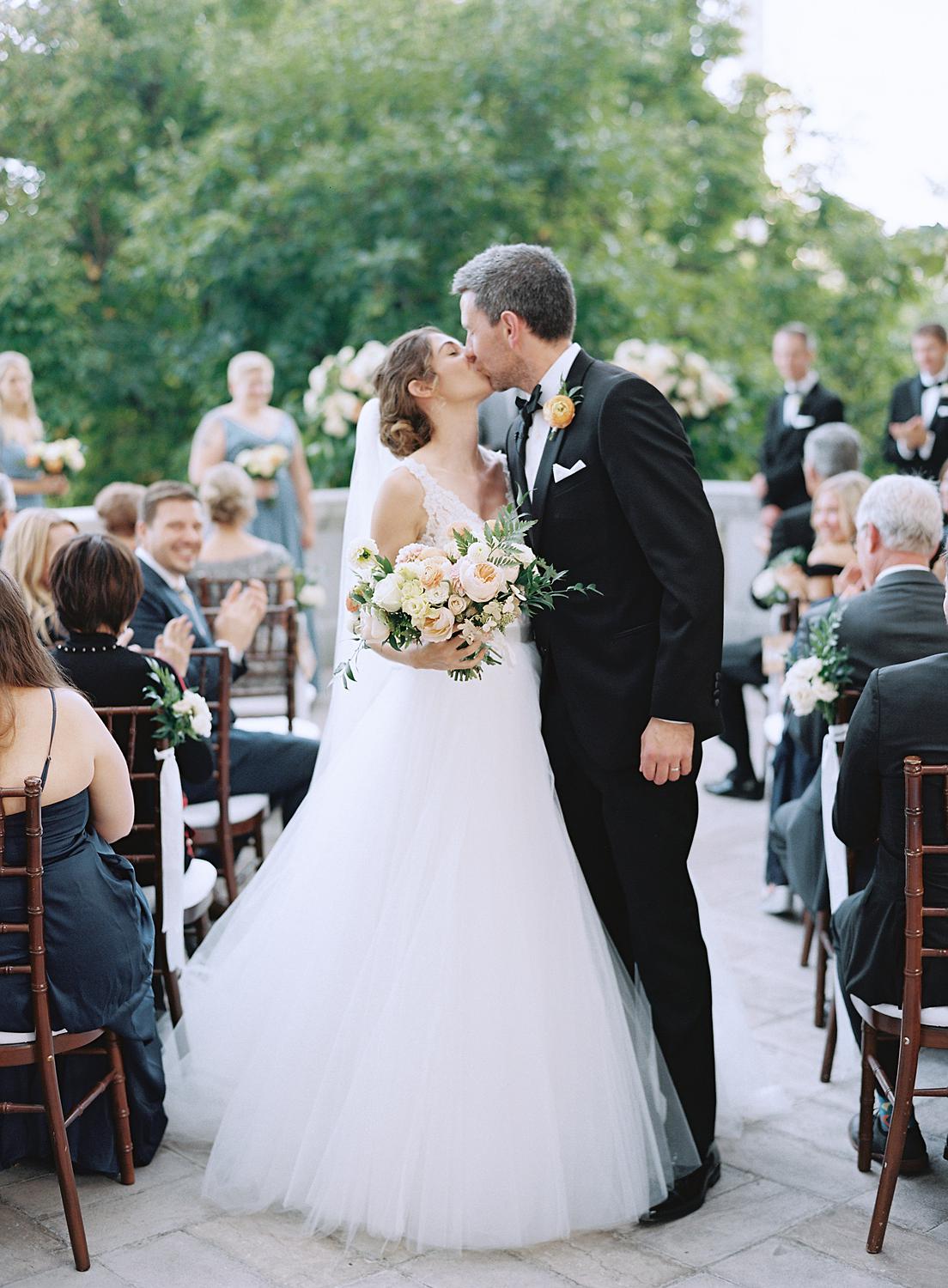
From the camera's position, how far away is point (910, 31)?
13.5 metres

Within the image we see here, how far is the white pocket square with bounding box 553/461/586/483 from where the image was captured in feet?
9.96

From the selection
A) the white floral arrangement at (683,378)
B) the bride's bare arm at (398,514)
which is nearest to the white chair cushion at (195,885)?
the bride's bare arm at (398,514)

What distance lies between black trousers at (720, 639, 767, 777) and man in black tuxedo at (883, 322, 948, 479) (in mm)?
2012

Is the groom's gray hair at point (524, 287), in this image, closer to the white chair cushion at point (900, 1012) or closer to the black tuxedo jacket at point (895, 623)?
the black tuxedo jacket at point (895, 623)

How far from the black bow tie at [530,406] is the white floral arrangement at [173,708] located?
45.1 inches

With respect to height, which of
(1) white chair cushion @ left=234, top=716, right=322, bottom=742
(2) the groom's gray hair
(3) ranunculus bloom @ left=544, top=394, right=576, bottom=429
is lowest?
(1) white chair cushion @ left=234, top=716, right=322, bottom=742

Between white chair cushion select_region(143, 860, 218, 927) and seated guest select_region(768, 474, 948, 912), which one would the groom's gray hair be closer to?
seated guest select_region(768, 474, 948, 912)

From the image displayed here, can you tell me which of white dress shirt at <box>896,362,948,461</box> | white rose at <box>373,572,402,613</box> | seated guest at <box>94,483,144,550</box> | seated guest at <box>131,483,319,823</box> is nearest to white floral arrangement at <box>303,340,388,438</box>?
white dress shirt at <box>896,362,948,461</box>

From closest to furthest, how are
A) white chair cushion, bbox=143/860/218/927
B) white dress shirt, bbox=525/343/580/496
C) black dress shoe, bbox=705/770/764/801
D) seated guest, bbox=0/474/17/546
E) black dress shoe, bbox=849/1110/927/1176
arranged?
white dress shirt, bbox=525/343/580/496
black dress shoe, bbox=849/1110/927/1176
white chair cushion, bbox=143/860/218/927
seated guest, bbox=0/474/17/546
black dress shoe, bbox=705/770/764/801

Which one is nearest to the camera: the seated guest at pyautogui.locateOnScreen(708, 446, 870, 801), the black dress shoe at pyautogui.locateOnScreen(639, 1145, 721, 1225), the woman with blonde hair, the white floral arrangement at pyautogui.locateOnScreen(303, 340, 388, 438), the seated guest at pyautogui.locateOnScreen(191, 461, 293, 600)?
the black dress shoe at pyautogui.locateOnScreen(639, 1145, 721, 1225)

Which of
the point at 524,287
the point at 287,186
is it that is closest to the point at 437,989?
the point at 524,287

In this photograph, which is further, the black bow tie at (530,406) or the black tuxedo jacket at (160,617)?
the black tuxedo jacket at (160,617)

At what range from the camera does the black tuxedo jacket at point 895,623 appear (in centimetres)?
378

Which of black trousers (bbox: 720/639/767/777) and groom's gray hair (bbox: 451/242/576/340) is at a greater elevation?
groom's gray hair (bbox: 451/242/576/340)
